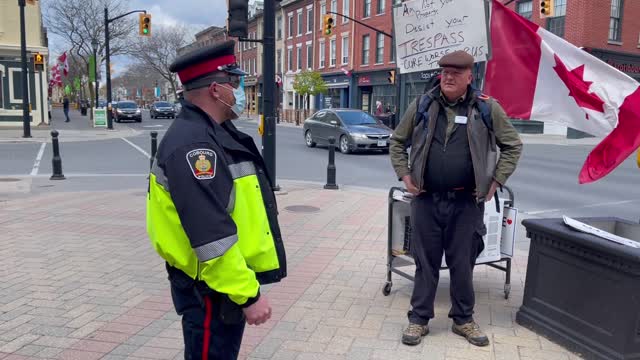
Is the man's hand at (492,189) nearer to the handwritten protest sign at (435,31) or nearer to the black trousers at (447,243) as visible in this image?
the black trousers at (447,243)

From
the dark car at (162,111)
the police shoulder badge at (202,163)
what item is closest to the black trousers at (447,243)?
the police shoulder badge at (202,163)

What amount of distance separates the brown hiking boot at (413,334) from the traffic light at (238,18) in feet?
20.2

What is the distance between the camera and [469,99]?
382 centimetres

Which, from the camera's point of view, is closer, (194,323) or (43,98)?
(194,323)

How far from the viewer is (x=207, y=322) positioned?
7.73ft

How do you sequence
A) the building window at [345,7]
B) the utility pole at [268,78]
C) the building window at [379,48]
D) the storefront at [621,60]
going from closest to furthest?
the utility pole at [268,78], the storefront at [621,60], the building window at [379,48], the building window at [345,7]

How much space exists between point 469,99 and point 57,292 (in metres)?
3.84

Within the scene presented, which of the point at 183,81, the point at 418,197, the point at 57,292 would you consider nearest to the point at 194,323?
the point at 183,81

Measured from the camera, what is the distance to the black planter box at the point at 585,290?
3.34m

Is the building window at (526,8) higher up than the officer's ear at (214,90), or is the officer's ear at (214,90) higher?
the building window at (526,8)

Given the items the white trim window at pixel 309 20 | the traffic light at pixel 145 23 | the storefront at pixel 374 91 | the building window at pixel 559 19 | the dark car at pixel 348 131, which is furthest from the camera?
the white trim window at pixel 309 20

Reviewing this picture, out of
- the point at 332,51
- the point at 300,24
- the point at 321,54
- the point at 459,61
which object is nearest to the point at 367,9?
the point at 332,51

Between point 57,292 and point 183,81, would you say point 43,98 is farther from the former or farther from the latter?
point 183,81

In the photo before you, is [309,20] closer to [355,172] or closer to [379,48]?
[379,48]
